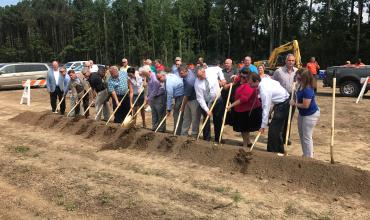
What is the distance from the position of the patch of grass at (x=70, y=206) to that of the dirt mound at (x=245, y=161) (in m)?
2.59

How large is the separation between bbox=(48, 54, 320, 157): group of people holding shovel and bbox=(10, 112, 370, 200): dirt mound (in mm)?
461

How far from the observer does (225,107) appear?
8531 mm

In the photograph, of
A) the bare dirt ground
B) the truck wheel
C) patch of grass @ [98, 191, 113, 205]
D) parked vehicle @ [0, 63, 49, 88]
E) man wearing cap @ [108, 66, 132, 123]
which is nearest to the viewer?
the bare dirt ground

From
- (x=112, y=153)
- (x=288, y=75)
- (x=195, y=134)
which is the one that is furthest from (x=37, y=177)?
(x=288, y=75)

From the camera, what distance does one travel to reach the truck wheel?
686 inches

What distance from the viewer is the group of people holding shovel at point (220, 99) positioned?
6959 mm

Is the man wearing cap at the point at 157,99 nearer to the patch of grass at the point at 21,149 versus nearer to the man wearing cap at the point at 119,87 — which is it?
the man wearing cap at the point at 119,87

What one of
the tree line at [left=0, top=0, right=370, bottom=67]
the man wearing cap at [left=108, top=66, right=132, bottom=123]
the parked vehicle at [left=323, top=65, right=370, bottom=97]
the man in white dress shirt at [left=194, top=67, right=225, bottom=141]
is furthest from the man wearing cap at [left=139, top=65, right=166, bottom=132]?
the tree line at [left=0, top=0, right=370, bottom=67]

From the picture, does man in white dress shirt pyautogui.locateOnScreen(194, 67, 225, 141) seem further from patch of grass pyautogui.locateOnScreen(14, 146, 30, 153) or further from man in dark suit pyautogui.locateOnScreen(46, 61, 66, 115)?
man in dark suit pyautogui.locateOnScreen(46, 61, 66, 115)

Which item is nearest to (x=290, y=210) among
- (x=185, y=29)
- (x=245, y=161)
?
(x=245, y=161)

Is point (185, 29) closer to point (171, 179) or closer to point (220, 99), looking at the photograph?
point (220, 99)

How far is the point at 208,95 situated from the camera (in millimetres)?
8602

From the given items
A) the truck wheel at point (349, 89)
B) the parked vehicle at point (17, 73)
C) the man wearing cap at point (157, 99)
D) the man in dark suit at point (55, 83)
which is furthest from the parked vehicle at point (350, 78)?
the parked vehicle at point (17, 73)

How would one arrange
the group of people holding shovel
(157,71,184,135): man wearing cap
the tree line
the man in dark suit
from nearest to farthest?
the group of people holding shovel
(157,71,184,135): man wearing cap
the man in dark suit
the tree line
